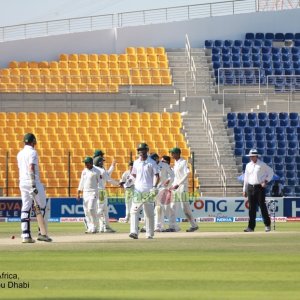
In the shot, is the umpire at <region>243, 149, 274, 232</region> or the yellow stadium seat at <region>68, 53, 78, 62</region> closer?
the umpire at <region>243, 149, 274, 232</region>

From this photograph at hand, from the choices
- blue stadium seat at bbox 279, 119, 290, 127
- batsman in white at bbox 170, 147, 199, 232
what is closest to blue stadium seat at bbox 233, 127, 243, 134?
blue stadium seat at bbox 279, 119, 290, 127

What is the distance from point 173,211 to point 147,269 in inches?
571

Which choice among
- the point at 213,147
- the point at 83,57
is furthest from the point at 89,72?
the point at 213,147

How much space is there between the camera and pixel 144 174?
28266 millimetres

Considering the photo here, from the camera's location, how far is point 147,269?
1902cm

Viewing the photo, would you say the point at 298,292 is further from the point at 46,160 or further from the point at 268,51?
the point at 268,51

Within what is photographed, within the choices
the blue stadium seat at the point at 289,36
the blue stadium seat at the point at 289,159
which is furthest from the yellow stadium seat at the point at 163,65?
the blue stadium seat at the point at 289,159

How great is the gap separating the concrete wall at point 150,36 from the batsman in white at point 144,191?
3422 cm

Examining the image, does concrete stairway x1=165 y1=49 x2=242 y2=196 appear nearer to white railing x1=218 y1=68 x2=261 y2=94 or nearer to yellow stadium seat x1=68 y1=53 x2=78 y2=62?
white railing x1=218 y1=68 x2=261 y2=94

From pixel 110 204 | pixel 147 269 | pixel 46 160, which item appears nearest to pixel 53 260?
pixel 147 269

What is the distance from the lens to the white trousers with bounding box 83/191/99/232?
3246 centimetres

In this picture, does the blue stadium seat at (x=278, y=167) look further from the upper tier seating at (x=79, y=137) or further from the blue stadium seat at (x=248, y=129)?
the upper tier seating at (x=79, y=137)

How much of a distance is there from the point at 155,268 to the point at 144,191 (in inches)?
349

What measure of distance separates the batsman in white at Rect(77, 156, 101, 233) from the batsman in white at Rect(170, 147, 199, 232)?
6.46ft
